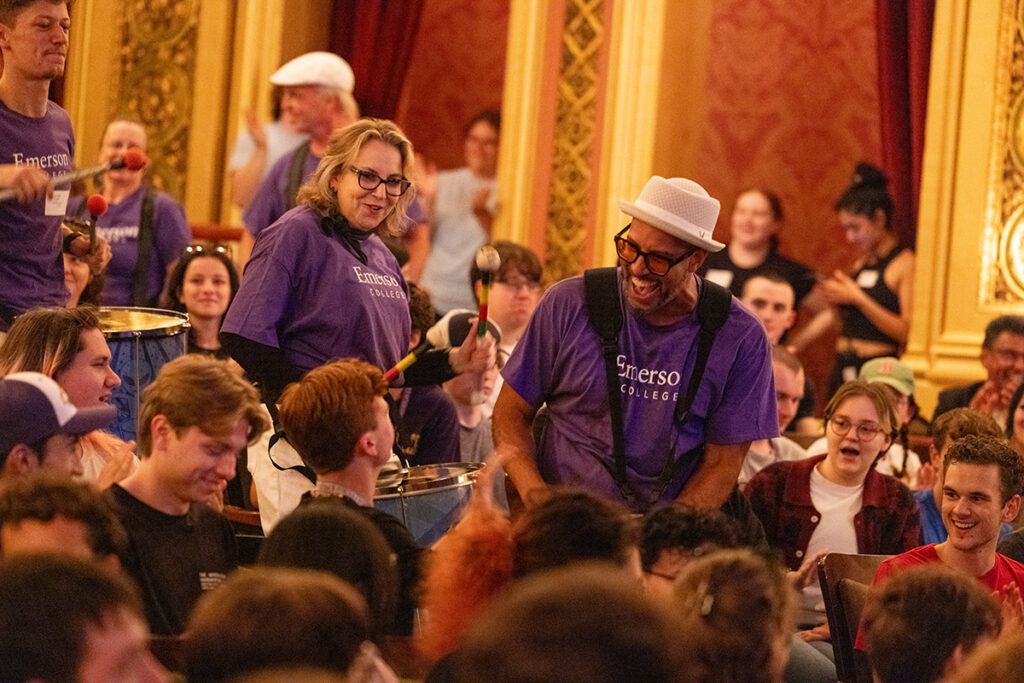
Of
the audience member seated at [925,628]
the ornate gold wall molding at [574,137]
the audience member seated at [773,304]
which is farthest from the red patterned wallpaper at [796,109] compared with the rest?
the audience member seated at [925,628]

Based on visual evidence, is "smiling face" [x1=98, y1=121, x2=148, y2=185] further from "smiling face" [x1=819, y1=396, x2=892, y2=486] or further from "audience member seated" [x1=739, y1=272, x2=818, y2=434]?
"smiling face" [x1=819, y1=396, x2=892, y2=486]

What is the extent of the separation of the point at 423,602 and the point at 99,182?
10.8ft

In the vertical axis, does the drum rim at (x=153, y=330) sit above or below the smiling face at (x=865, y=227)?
below

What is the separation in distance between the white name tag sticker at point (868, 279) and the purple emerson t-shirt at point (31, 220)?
412cm

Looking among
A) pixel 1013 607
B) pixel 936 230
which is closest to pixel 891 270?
pixel 936 230

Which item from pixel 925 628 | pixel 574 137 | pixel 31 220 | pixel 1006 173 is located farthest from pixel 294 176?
pixel 925 628

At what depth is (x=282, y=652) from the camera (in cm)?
181

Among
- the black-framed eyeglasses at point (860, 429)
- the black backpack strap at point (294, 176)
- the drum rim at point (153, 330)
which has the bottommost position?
the black-framed eyeglasses at point (860, 429)

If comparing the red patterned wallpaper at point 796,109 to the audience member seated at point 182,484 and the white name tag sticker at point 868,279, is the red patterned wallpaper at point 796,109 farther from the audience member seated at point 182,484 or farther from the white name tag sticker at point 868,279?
the audience member seated at point 182,484

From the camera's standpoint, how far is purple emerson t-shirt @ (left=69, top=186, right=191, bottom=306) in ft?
19.4

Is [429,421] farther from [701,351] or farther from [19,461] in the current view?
[19,461]

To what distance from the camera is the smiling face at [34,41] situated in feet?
12.6

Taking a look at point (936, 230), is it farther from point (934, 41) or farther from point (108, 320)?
point (108, 320)

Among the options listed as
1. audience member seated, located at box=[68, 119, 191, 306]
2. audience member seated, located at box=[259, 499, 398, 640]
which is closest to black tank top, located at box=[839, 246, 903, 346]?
audience member seated, located at box=[68, 119, 191, 306]
